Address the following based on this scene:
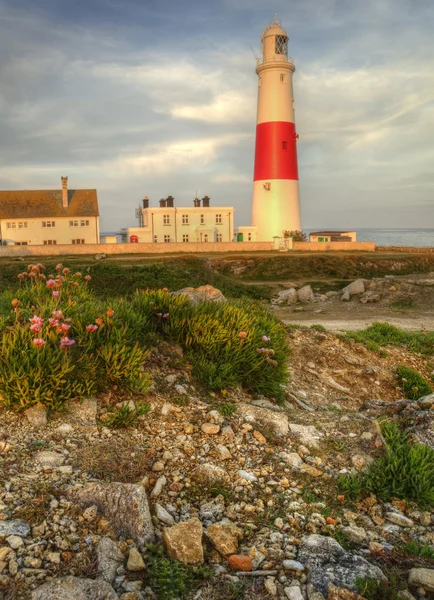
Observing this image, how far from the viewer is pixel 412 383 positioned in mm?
10570

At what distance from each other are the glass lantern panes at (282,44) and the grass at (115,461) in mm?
54410

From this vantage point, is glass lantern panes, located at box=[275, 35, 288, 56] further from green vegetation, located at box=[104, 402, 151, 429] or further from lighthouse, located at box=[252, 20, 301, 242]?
green vegetation, located at box=[104, 402, 151, 429]

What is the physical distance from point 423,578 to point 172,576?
1584 mm

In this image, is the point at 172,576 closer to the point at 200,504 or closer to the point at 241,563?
the point at 241,563

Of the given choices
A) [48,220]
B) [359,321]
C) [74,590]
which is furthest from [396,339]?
[48,220]

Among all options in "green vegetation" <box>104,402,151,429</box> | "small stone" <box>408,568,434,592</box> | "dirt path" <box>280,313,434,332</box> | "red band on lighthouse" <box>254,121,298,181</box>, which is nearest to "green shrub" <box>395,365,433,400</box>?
"green vegetation" <box>104,402,151,429</box>

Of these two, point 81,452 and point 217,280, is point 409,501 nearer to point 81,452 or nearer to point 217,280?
point 81,452

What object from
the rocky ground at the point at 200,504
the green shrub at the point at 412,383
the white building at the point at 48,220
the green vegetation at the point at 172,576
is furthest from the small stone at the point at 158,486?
the white building at the point at 48,220

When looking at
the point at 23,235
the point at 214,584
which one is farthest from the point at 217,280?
the point at 23,235

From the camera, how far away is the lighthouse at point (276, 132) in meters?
50.8

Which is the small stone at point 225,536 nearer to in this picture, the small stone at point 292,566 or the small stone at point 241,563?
the small stone at point 241,563

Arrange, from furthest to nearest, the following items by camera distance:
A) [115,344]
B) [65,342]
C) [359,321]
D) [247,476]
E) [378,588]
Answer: [359,321], [115,344], [65,342], [247,476], [378,588]

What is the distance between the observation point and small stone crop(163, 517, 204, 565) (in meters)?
3.48

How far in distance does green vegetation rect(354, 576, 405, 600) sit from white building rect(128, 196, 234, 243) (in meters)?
59.0
